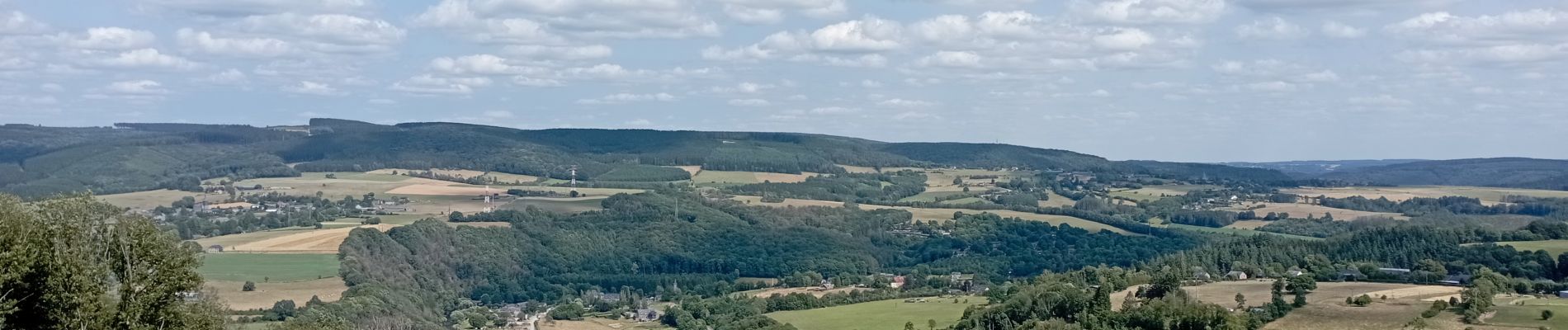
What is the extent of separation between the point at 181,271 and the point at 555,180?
124509 mm

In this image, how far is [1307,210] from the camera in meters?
136

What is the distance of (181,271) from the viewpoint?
29.2m

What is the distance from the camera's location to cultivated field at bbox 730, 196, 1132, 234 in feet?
406

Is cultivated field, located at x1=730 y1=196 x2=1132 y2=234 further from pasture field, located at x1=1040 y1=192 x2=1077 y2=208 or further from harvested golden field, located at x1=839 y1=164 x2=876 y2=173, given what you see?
harvested golden field, located at x1=839 y1=164 x2=876 y2=173

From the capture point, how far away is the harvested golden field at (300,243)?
89.9m

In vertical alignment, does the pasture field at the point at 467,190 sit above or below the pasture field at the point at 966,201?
above

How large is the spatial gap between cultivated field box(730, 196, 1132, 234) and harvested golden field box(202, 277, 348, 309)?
194 feet

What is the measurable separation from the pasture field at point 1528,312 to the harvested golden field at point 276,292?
49464 mm

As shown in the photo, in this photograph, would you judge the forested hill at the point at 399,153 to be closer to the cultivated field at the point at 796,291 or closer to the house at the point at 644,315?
the cultivated field at the point at 796,291

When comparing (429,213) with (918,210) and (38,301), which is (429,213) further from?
(38,301)

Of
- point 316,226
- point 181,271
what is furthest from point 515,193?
point 181,271

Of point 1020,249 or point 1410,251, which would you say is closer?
point 1410,251

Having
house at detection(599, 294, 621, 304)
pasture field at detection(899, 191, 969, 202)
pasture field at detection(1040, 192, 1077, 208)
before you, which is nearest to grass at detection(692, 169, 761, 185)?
pasture field at detection(899, 191, 969, 202)

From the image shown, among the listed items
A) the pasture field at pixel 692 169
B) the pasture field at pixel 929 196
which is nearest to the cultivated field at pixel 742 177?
the pasture field at pixel 692 169
